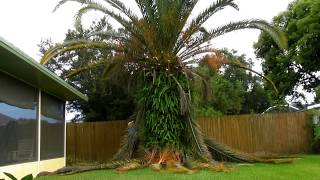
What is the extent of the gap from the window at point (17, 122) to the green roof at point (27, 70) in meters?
0.20

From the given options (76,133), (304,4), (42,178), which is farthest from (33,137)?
(304,4)

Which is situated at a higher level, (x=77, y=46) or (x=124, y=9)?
(x=124, y=9)

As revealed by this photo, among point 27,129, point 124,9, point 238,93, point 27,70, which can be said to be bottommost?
point 27,129

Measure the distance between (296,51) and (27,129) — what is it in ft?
68.3

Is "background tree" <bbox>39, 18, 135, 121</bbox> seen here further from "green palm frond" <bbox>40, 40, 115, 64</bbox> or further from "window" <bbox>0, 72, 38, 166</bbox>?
"window" <bbox>0, 72, 38, 166</bbox>

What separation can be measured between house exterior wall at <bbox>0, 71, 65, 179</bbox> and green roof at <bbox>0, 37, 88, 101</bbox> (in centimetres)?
18

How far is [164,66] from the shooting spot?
15.7 meters

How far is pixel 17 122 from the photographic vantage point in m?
12.2

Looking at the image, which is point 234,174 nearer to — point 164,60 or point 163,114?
point 163,114

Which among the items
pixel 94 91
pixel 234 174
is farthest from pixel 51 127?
pixel 94 91

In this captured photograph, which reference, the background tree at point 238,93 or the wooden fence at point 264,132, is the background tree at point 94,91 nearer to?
the background tree at point 238,93

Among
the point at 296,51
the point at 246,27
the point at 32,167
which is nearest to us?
the point at 32,167

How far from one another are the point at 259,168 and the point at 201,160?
1.79 m

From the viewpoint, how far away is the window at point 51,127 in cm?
1471
